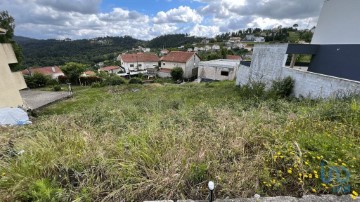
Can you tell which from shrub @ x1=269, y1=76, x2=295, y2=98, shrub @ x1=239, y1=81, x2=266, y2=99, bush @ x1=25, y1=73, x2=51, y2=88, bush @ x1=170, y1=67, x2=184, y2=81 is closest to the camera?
shrub @ x1=269, y1=76, x2=295, y2=98

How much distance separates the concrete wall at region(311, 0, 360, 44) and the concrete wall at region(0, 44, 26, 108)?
19.6 metres

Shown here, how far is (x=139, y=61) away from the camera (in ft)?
171

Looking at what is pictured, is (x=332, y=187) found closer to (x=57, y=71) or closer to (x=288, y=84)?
(x=288, y=84)

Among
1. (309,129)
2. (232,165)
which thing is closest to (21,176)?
(232,165)

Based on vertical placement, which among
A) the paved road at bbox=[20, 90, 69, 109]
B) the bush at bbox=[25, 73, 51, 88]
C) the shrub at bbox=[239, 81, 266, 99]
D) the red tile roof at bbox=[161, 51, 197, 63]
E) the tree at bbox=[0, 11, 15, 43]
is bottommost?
the bush at bbox=[25, 73, 51, 88]

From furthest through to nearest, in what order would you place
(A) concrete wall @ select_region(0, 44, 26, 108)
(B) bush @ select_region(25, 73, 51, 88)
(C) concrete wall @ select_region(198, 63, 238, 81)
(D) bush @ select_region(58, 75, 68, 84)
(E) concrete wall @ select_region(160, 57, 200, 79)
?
1. (E) concrete wall @ select_region(160, 57, 200, 79)
2. (D) bush @ select_region(58, 75, 68, 84)
3. (B) bush @ select_region(25, 73, 51, 88)
4. (C) concrete wall @ select_region(198, 63, 238, 81)
5. (A) concrete wall @ select_region(0, 44, 26, 108)

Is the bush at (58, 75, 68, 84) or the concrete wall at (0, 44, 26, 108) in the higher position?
the concrete wall at (0, 44, 26, 108)

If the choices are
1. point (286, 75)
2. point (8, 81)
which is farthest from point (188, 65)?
point (8, 81)

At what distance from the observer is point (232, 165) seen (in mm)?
1977

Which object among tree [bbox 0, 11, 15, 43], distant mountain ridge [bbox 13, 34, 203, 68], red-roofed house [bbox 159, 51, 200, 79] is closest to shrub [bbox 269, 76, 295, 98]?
tree [bbox 0, 11, 15, 43]

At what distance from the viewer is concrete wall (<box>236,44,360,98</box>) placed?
23.5 ft

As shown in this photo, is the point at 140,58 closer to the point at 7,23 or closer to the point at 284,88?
the point at 7,23

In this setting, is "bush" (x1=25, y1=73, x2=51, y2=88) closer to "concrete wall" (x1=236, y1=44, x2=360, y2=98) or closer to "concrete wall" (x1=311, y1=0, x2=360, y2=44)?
"concrete wall" (x1=236, y1=44, x2=360, y2=98)

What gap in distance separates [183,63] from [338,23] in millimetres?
28571
